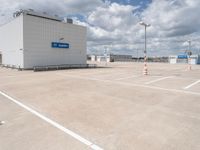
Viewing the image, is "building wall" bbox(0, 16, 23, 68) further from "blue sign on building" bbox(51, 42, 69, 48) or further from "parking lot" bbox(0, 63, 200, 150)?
"parking lot" bbox(0, 63, 200, 150)

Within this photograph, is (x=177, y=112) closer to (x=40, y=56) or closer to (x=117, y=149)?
(x=117, y=149)

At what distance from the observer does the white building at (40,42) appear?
88.1 feet

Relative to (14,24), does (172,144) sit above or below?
below

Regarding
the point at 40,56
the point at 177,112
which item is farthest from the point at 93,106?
the point at 40,56

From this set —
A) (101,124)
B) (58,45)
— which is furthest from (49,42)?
(101,124)

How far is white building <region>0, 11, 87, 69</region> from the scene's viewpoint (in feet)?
88.1

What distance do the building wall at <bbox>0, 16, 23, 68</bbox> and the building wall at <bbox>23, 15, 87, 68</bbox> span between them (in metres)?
1.19

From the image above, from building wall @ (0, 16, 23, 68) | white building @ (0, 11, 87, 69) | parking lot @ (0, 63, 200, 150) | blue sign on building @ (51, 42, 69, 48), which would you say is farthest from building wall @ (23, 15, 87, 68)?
parking lot @ (0, 63, 200, 150)

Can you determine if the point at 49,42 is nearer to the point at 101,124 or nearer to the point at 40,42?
the point at 40,42

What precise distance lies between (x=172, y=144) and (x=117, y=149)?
48.2 inches

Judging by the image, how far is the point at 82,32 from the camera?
34.9 m

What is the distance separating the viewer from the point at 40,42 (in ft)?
92.7

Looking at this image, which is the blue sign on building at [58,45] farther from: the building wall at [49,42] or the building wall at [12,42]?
the building wall at [12,42]

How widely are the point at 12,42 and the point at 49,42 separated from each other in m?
7.18
